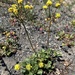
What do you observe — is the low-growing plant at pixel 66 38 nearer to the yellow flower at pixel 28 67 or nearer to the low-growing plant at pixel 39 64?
the low-growing plant at pixel 39 64

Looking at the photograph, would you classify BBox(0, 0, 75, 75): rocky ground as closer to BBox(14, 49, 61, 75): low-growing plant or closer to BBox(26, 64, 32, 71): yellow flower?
BBox(14, 49, 61, 75): low-growing plant

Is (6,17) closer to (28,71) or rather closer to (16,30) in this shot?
(16,30)

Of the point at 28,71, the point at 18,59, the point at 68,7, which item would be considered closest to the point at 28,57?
the point at 18,59

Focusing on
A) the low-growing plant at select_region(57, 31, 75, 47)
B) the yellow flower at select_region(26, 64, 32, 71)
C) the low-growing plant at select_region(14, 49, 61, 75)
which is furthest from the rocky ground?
the yellow flower at select_region(26, 64, 32, 71)

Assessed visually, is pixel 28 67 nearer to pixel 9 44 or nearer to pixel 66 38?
pixel 9 44

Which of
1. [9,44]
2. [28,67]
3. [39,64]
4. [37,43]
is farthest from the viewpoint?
[37,43]

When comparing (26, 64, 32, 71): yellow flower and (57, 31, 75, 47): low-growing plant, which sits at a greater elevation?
(26, 64, 32, 71): yellow flower

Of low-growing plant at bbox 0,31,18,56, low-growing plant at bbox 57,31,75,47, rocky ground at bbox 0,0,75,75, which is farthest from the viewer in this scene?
low-growing plant at bbox 57,31,75,47

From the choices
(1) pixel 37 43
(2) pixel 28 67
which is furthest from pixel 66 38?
(2) pixel 28 67

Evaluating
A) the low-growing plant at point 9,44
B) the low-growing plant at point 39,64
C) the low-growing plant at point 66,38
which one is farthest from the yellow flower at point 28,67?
the low-growing plant at point 66,38
